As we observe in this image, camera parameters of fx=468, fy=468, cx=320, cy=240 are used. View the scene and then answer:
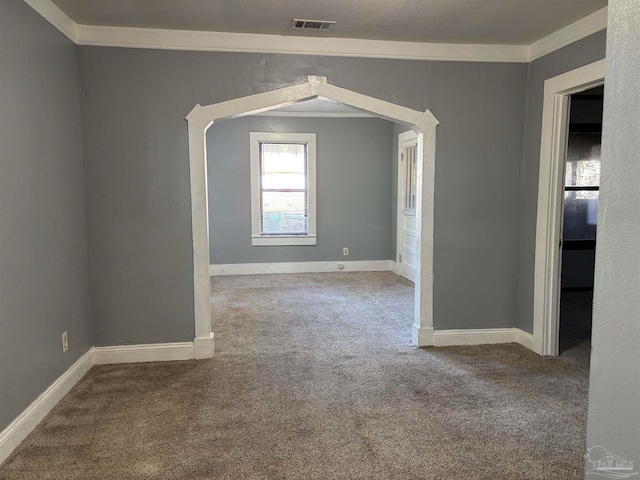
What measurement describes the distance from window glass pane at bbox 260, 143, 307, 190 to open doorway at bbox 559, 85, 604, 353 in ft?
12.2

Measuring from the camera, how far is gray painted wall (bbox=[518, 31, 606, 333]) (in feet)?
11.9

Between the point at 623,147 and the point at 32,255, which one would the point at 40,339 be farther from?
the point at 623,147

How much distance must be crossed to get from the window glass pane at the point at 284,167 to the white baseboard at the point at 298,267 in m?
1.22

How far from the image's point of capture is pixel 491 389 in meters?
3.12

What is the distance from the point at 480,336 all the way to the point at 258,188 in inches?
167

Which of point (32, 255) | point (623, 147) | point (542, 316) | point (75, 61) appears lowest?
point (542, 316)

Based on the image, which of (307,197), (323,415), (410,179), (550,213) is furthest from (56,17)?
(410,179)

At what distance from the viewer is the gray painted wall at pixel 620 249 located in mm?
932

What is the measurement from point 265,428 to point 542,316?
7.95 feet

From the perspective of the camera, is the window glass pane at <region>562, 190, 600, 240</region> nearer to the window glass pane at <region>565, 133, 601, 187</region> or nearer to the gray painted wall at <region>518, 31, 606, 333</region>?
the window glass pane at <region>565, 133, 601, 187</region>

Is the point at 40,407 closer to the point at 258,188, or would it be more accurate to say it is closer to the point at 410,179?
the point at 258,188

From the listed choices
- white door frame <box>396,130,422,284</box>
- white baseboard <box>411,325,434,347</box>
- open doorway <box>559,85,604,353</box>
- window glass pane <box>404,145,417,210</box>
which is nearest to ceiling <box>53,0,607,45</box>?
white baseboard <box>411,325,434,347</box>

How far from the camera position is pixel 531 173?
12.6 feet

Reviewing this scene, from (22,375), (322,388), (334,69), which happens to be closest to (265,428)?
(322,388)
